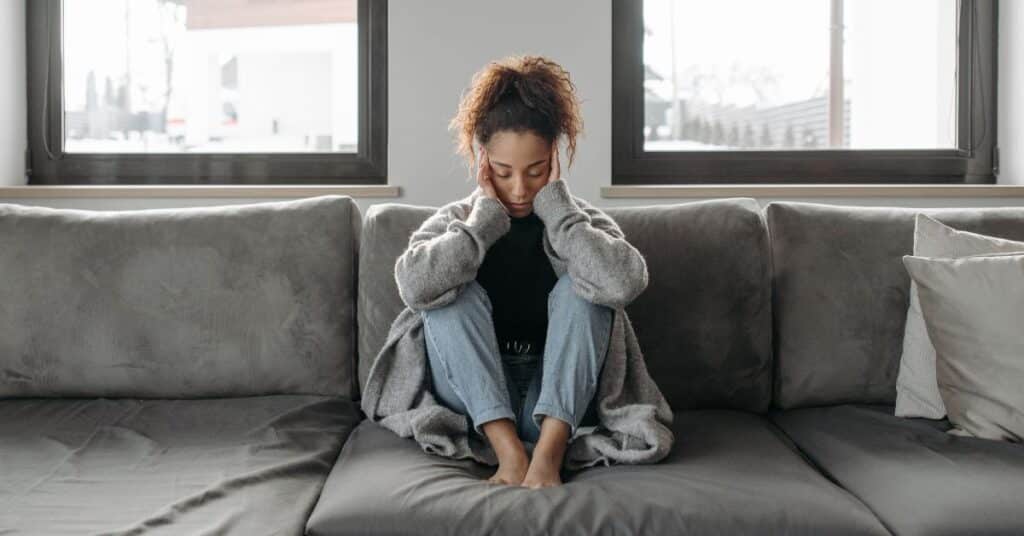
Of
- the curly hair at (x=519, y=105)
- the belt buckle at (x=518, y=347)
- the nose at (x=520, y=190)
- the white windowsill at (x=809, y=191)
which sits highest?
the curly hair at (x=519, y=105)

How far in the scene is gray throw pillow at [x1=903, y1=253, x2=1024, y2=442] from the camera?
1541 mm

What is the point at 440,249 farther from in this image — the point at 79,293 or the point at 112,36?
the point at 112,36

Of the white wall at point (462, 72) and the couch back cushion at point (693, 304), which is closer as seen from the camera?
the couch back cushion at point (693, 304)

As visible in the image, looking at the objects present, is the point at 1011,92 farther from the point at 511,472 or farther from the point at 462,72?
the point at 511,472

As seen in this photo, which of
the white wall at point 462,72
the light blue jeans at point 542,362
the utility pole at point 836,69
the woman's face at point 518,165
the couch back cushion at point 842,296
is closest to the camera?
the light blue jeans at point 542,362

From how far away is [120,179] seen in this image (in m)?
2.60

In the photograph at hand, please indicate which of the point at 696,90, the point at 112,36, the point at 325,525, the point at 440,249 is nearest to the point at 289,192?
the point at 112,36

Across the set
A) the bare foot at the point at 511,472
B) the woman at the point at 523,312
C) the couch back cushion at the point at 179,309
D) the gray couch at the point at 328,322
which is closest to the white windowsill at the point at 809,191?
the gray couch at the point at 328,322

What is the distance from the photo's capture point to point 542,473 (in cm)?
138

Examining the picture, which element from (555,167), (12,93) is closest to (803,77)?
(555,167)

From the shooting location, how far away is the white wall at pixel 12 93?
8.19ft

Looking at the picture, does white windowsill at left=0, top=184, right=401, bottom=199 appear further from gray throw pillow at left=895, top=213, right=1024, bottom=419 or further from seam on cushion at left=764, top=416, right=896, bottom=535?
gray throw pillow at left=895, top=213, right=1024, bottom=419

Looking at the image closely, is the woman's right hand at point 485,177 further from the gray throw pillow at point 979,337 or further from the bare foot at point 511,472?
the gray throw pillow at point 979,337

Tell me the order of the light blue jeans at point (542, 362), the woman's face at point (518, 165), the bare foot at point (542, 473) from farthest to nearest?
the woman's face at point (518, 165), the light blue jeans at point (542, 362), the bare foot at point (542, 473)
